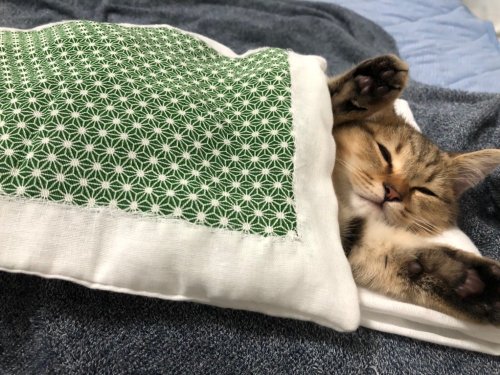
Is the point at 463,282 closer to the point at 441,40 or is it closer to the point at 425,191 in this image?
the point at 425,191

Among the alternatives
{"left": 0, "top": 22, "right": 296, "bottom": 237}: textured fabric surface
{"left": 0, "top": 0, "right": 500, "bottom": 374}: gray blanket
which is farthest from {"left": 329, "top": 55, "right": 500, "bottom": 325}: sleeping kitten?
{"left": 0, "top": 22, "right": 296, "bottom": 237}: textured fabric surface

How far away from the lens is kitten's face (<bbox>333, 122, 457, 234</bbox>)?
3.26ft

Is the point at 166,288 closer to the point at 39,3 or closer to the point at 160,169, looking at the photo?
the point at 160,169

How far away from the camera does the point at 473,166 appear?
105 cm

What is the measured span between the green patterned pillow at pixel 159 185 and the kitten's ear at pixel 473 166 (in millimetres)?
442

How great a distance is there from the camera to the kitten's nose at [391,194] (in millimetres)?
987

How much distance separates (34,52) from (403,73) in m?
0.80

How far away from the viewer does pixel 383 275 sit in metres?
0.80

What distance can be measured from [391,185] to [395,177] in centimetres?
3

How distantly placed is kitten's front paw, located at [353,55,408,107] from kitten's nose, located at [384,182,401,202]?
0.73 ft

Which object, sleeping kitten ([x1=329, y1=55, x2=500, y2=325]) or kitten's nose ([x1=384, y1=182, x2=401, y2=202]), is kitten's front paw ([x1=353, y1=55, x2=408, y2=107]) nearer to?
sleeping kitten ([x1=329, y1=55, x2=500, y2=325])

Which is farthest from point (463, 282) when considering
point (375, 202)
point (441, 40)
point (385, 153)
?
point (441, 40)

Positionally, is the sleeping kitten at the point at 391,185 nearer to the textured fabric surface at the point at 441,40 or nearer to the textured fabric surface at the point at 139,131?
the textured fabric surface at the point at 139,131

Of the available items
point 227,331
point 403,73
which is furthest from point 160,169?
point 403,73
